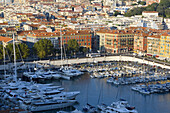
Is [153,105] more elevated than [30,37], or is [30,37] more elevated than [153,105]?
[30,37]

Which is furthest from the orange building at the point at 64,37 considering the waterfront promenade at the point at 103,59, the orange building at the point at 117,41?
the waterfront promenade at the point at 103,59

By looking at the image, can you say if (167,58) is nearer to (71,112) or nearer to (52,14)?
(71,112)

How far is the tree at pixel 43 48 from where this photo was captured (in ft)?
76.6

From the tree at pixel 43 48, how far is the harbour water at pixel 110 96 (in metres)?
4.12

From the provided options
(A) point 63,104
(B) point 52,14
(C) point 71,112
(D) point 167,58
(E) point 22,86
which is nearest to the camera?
(C) point 71,112

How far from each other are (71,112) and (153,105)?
3.72 metres

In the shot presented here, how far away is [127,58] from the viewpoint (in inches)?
951

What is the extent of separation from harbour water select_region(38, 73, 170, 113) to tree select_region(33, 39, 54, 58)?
13.5 feet

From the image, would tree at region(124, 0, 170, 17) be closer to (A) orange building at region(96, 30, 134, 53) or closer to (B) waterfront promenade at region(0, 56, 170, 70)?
(A) orange building at region(96, 30, 134, 53)

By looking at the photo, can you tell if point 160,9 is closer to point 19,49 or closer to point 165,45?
point 165,45

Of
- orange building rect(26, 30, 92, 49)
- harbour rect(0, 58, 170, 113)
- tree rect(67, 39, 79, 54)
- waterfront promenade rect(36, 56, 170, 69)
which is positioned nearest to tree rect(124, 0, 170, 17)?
orange building rect(26, 30, 92, 49)

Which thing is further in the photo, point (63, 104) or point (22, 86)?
point (22, 86)

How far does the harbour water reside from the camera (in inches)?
596

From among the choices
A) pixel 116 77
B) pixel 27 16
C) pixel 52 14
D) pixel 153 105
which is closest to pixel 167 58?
pixel 116 77
